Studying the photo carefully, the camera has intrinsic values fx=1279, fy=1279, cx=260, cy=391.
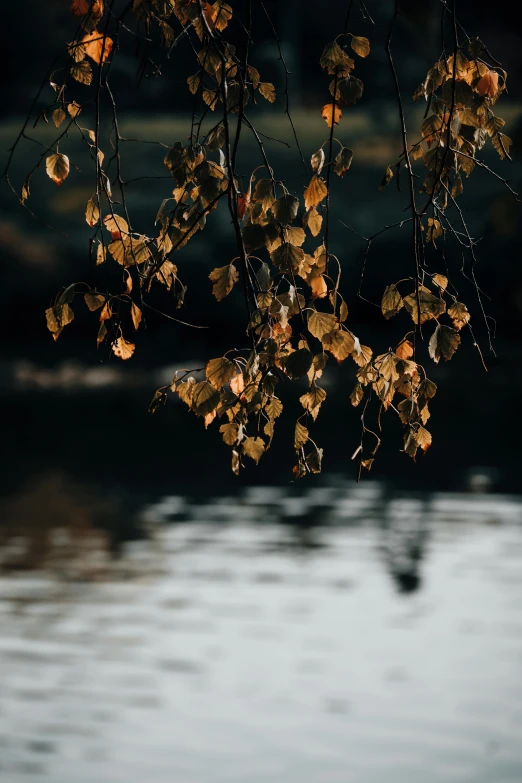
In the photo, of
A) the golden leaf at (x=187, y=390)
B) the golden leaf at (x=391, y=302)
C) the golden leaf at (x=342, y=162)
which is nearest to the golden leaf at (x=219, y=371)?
the golden leaf at (x=187, y=390)

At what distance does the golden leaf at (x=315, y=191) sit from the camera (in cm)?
310

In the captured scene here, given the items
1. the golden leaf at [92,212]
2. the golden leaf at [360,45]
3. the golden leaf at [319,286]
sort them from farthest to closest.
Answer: the golden leaf at [92,212] < the golden leaf at [360,45] < the golden leaf at [319,286]

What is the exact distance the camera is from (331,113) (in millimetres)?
3238

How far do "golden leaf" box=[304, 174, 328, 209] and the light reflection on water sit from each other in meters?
6.45

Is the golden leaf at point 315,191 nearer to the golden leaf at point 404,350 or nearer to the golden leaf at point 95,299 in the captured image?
the golden leaf at point 404,350

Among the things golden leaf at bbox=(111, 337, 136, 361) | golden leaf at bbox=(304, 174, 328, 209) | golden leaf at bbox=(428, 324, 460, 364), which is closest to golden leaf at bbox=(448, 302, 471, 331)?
golden leaf at bbox=(428, 324, 460, 364)

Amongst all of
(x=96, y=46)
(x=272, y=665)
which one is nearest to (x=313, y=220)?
(x=96, y=46)

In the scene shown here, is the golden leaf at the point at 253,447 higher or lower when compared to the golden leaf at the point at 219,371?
lower

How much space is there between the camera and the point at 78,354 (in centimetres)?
3092

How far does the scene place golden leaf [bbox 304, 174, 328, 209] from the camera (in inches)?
122

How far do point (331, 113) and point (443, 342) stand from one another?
663mm

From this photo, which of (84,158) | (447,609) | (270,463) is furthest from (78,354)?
(447,609)

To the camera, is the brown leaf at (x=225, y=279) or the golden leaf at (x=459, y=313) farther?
the golden leaf at (x=459, y=313)

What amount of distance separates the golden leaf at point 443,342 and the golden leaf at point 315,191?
16.8 inches
